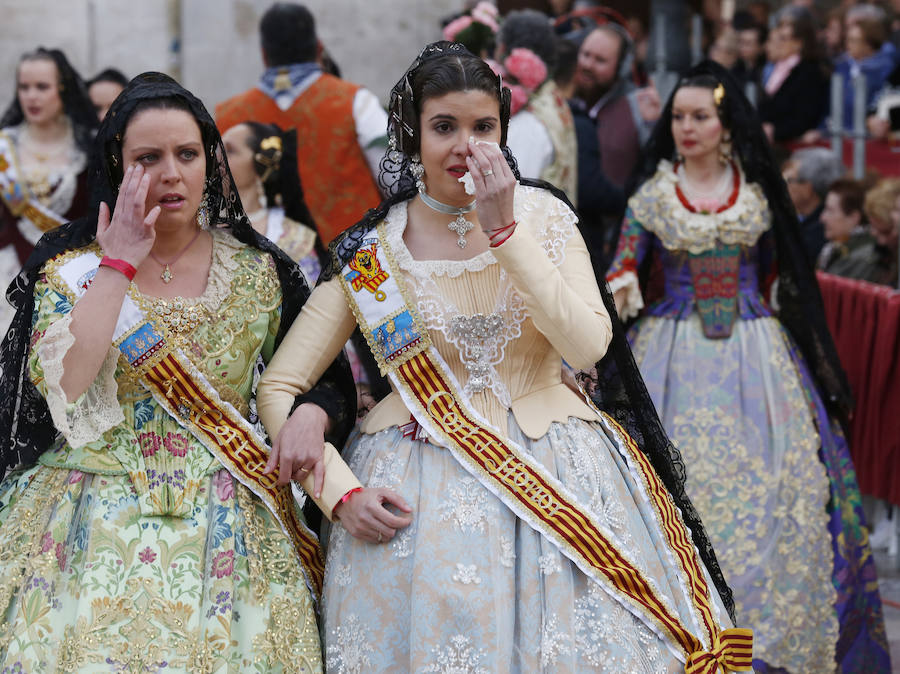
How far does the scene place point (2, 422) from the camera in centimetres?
329

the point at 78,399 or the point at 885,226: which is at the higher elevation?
the point at 78,399

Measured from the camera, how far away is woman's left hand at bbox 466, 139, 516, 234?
304cm

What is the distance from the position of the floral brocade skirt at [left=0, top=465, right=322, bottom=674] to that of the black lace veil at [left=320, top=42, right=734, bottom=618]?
2.33 feet

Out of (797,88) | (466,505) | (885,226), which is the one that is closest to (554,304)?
(466,505)

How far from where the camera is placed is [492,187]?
3.04 m

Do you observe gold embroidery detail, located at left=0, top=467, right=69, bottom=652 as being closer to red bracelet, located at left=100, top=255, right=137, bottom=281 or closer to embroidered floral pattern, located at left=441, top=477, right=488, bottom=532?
red bracelet, located at left=100, top=255, right=137, bottom=281

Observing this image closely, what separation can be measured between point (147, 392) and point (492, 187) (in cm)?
98

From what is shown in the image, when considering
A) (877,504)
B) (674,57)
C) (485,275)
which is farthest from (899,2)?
(485,275)

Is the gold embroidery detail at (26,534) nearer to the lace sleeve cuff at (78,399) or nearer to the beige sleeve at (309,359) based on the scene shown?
the lace sleeve cuff at (78,399)

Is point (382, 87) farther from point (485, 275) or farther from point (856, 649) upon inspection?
point (485, 275)

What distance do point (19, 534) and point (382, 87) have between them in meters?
6.28

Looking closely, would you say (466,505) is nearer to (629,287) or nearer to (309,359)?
(309,359)

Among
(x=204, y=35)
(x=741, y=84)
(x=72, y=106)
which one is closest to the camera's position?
(x=72, y=106)

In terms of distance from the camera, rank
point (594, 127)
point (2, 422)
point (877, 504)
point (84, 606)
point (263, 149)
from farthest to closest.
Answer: point (594, 127) → point (877, 504) → point (263, 149) → point (2, 422) → point (84, 606)
